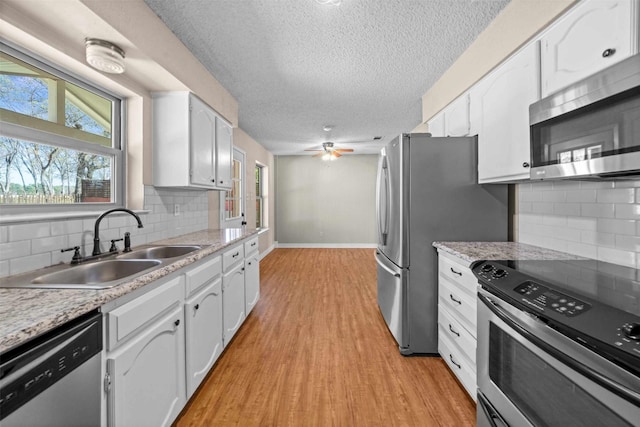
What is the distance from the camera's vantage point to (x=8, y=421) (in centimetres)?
65

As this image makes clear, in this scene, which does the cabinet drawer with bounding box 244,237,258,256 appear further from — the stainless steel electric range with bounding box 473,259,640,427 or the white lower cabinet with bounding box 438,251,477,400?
the stainless steel electric range with bounding box 473,259,640,427

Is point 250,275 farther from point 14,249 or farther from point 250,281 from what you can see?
point 14,249

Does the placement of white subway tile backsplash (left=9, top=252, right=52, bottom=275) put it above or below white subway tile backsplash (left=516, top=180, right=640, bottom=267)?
below

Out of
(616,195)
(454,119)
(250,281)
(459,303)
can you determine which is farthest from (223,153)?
(616,195)

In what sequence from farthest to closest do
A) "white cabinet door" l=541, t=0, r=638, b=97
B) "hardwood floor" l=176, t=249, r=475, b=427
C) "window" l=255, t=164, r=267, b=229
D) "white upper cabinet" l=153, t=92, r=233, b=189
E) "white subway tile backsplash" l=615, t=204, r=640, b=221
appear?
"window" l=255, t=164, r=267, b=229
"white upper cabinet" l=153, t=92, r=233, b=189
"hardwood floor" l=176, t=249, r=475, b=427
"white subway tile backsplash" l=615, t=204, r=640, b=221
"white cabinet door" l=541, t=0, r=638, b=97

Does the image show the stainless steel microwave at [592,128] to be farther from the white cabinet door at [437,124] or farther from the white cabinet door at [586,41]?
the white cabinet door at [437,124]

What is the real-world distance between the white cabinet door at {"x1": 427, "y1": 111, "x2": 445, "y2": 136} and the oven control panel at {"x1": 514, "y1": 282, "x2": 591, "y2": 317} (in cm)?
202

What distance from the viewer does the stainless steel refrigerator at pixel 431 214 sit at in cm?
211

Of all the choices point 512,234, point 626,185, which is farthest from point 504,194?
point 626,185

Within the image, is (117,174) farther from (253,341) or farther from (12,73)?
(253,341)

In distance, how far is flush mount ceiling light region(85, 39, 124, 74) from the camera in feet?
4.98

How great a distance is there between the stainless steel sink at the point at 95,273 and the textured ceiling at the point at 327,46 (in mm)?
1619

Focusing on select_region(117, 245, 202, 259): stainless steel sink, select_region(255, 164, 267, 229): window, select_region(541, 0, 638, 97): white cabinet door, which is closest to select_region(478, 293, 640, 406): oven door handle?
select_region(541, 0, 638, 97): white cabinet door

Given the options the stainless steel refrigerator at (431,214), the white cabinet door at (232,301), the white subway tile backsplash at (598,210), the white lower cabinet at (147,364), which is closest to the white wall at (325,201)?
the white cabinet door at (232,301)
